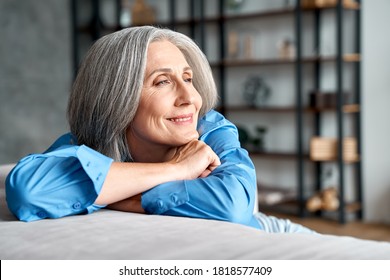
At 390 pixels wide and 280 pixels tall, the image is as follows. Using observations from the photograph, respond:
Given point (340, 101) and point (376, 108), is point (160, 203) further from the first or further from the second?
point (376, 108)

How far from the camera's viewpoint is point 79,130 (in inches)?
64.4

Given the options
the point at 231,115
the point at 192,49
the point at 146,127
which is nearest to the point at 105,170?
the point at 146,127

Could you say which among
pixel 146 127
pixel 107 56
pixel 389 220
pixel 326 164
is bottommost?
pixel 389 220

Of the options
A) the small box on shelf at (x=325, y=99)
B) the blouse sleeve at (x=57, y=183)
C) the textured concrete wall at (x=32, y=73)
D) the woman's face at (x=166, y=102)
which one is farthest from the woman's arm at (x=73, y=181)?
the textured concrete wall at (x=32, y=73)

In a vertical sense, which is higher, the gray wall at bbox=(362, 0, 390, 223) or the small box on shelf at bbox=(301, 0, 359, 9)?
the small box on shelf at bbox=(301, 0, 359, 9)

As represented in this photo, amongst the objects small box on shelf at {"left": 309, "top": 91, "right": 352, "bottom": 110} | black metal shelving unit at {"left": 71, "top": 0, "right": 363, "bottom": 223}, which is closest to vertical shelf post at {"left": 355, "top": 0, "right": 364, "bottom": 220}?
black metal shelving unit at {"left": 71, "top": 0, "right": 363, "bottom": 223}

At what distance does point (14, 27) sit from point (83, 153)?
594 centimetres

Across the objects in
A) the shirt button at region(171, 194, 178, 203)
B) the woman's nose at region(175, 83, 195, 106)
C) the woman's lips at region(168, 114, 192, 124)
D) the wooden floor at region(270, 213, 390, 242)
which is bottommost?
the wooden floor at region(270, 213, 390, 242)

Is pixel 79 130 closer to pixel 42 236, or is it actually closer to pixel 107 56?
pixel 107 56

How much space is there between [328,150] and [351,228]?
664mm

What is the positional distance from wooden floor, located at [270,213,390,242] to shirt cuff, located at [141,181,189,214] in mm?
3579

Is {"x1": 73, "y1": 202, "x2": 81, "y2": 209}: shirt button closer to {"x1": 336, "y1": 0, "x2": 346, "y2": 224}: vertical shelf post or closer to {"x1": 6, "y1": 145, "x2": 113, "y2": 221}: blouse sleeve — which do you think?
{"x1": 6, "y1": 145, "x2": 113, "y2": 221}: blouse sleeve

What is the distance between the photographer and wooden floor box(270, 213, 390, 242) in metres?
4.89

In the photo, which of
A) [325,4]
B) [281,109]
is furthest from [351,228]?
[325,4]
